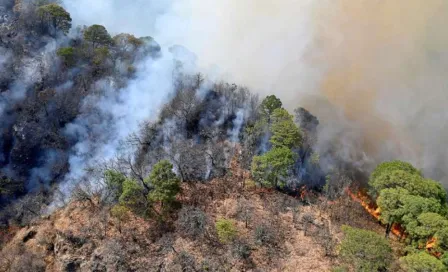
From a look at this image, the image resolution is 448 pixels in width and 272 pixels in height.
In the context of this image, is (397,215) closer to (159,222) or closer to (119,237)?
(159,222)

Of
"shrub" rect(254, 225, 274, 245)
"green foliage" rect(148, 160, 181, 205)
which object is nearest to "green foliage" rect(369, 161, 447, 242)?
"shrub" rect(254, 225, 274, 245)

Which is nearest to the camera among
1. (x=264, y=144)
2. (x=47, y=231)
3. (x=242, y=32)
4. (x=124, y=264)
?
(x=124, y=264)

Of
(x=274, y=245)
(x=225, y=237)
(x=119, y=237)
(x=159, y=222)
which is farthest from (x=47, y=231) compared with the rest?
(x=274, y=245)

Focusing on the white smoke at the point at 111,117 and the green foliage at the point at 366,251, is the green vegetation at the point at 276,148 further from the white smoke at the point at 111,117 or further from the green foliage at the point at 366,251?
the white smoke at the point at 111,117

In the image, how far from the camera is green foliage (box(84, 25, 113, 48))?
6306 centimetres

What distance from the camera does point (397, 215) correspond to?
4150 cm

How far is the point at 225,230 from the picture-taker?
4078cm

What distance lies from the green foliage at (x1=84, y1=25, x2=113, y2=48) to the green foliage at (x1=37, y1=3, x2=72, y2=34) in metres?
3.52

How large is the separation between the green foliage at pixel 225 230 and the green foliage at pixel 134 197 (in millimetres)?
7750

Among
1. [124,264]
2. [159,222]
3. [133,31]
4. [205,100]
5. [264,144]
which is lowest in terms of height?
[124,264]

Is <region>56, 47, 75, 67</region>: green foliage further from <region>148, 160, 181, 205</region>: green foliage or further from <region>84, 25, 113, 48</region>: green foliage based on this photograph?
<region>148, 160, 181, 205</region>: green foliage

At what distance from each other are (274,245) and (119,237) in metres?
14.6

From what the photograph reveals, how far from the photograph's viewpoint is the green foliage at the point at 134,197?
139 feet

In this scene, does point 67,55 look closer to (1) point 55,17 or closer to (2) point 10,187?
(1) point 55,17
